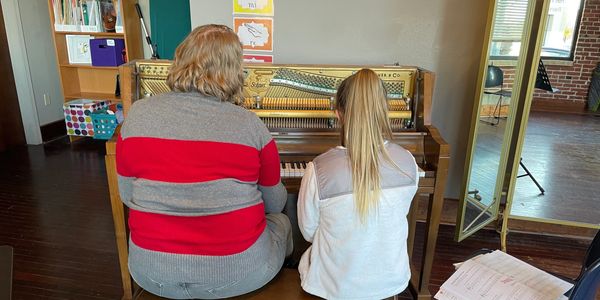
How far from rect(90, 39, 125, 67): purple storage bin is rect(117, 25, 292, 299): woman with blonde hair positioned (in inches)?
144

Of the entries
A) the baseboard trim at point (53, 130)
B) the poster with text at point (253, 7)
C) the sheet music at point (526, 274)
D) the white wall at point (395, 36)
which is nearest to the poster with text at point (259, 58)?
the white wall at point (395, 36)

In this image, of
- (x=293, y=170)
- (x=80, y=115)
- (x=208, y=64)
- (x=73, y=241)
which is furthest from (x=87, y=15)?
(x=208, y=64)

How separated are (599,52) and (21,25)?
695 cm

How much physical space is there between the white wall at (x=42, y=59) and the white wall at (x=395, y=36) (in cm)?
276

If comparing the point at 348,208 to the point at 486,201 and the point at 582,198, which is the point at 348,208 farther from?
the point at 582,198

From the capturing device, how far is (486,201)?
2.82 meters

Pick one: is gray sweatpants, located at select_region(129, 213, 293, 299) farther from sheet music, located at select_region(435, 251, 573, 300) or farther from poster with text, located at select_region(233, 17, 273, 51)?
poster with text, located at select_region(233, 17, 273, 51)

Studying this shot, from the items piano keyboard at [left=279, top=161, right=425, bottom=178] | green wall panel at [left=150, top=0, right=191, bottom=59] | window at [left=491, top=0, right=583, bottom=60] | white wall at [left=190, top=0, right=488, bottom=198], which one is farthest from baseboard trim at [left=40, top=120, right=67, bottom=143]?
window at [left=491, top=0, right=583, bottom=60]

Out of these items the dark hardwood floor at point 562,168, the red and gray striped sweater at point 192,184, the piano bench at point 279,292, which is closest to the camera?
the red and gray striped sweater at point 192,184

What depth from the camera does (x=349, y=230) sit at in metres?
1.34

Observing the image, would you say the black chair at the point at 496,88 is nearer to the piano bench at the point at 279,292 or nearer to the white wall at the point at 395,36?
the white wall at the point at 395,36

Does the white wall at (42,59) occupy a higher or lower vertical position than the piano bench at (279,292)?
higher

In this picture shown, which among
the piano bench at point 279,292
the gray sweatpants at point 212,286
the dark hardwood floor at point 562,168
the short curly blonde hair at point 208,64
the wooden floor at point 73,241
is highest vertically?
the short curly blonde hair at point 208,64

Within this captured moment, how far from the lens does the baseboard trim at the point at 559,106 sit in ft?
18.4
